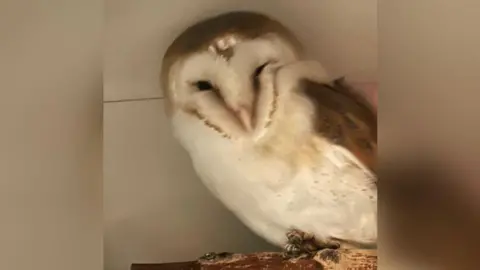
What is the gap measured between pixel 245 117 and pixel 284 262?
0.28 metres

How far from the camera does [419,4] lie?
111cm

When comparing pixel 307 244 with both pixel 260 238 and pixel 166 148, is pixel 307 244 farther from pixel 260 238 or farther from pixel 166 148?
pixel 166 148

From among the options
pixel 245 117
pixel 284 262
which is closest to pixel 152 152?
pixel 245 117

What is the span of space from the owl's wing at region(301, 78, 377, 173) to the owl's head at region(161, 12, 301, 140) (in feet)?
0.26

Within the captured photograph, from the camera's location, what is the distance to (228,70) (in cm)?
117

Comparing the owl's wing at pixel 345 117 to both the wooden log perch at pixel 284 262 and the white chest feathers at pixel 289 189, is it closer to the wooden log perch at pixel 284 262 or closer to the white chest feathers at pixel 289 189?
the white chest feathers at pixel 289 189

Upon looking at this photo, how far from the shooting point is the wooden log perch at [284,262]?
3.64 ft

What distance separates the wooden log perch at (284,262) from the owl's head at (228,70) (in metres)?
0.23

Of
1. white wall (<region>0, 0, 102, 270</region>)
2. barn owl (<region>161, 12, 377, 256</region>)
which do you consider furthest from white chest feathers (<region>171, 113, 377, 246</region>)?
white wall (<region>0, 0, 102, 270</region>)

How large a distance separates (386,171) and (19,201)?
721 mm

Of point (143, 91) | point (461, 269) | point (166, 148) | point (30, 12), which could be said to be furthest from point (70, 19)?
point (461, 269)

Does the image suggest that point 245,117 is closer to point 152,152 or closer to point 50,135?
point 152,152

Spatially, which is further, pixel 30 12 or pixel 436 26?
pixel 30 12

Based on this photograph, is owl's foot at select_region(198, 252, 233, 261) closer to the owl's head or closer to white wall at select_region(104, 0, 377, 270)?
white wall at select_region(104, 0, 377, 270)
